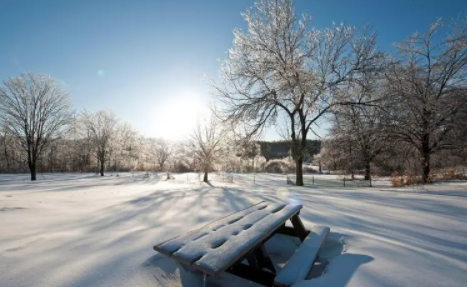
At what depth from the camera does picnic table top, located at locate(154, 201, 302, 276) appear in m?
1.42

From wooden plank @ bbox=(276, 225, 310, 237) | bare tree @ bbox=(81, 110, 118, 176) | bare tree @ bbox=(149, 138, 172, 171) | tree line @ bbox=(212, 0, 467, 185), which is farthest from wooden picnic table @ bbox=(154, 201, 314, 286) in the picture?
bare tree @ bbox=(149, 138, 172, 171)

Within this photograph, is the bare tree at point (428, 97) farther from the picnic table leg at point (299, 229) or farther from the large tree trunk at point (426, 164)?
the picnic table leg at point (299, 229)

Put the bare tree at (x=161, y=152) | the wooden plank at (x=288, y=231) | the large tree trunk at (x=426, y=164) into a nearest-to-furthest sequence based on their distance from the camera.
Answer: the wooden plank at (x=288, y=231)
the large tree trunk at (x=426, y=164)
the bare tree at (x=161, y=152)

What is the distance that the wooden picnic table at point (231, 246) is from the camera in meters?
1.45

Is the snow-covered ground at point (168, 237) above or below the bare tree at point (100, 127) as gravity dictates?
below

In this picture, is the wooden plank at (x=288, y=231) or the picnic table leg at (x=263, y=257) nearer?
the picnic table leg at (x=263, y=257)

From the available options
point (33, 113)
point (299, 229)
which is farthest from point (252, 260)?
point (33, 113)

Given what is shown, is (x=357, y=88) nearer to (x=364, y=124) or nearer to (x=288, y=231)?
(x=364, y=124)

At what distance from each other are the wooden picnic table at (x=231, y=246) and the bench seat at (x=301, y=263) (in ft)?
0.88

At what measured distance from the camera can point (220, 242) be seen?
5.65 ft

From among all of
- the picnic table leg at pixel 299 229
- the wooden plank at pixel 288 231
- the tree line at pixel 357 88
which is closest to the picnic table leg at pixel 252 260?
the picnic table leg at pixel 299 229

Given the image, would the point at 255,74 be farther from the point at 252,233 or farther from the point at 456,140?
the point at 456,140

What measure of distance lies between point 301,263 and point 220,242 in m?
0.76

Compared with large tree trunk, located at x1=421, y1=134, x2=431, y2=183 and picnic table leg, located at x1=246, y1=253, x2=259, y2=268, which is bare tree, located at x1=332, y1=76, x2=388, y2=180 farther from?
picnic table leg, located at x1=246, y1=253, x2=259, y2=268
